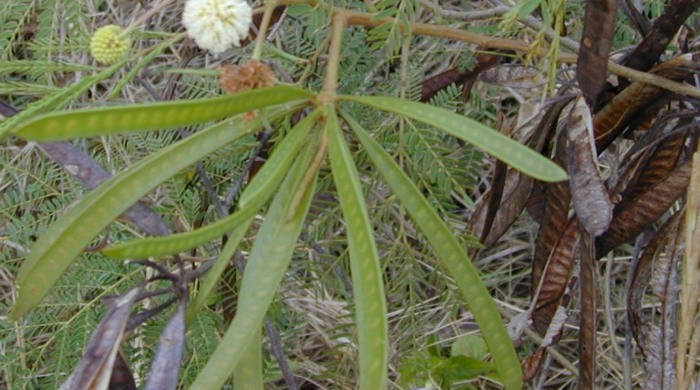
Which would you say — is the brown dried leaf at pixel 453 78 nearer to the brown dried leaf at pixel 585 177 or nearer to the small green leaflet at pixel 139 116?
the brown dried leaf at pixel 585 177

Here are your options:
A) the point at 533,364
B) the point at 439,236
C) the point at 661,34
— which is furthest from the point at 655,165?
the point at 439,236

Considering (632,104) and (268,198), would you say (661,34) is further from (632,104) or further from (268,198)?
(268,198)

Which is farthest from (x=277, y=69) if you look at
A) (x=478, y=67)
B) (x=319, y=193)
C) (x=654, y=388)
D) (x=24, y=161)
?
(x=24, y=161)

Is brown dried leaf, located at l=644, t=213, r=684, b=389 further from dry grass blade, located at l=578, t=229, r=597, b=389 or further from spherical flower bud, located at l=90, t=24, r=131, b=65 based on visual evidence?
spherical flower bud, located at l=90, t=24, r=131, b=65

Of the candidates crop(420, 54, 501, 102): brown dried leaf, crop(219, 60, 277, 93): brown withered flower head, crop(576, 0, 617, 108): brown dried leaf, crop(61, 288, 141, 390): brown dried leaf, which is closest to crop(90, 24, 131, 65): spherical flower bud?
crop(219, 60, 277, 93): brown withered flower head

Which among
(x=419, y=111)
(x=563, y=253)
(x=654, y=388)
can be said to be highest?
(x=419, y=111)

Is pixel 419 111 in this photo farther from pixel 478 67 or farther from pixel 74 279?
pixel 74 279

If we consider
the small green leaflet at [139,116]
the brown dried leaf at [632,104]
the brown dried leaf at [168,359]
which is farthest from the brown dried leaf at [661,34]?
the brown dried leaf at [168,359]
